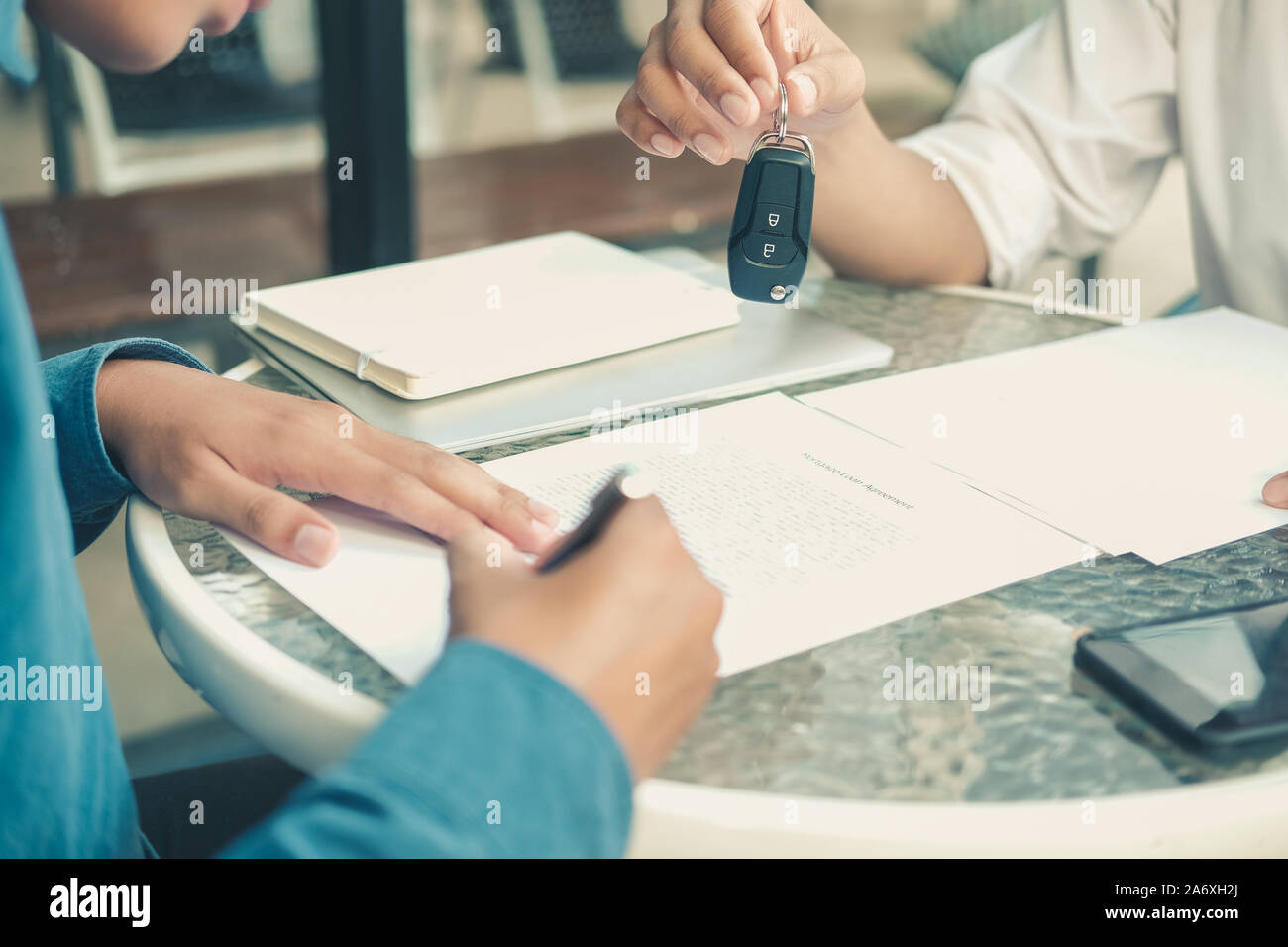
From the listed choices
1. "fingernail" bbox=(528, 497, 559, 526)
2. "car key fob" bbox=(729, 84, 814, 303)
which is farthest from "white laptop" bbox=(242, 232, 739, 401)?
"fingernail" bbox=(528, 497, 559, 526)

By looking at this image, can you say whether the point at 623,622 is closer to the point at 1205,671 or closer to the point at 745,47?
the point at 1205,671

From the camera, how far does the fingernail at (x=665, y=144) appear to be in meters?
0.80

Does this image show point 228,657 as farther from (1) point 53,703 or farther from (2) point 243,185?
(2) point 243,185

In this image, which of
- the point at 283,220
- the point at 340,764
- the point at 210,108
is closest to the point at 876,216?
the point at 340,764

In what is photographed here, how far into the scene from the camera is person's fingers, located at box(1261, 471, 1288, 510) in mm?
588

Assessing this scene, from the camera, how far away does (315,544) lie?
1.72 ft

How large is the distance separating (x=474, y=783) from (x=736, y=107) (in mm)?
510

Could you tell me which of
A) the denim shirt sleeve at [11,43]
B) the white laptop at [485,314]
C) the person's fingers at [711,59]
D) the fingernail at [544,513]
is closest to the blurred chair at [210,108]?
the white laptop at [485,314]

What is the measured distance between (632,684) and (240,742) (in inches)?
47.5

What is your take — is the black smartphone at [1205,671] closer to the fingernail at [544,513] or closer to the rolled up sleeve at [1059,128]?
the fingernail at [544,513]

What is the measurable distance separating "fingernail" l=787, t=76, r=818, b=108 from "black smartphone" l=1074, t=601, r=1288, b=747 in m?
0.43

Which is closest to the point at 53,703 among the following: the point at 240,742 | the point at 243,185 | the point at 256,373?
the point at 256,373

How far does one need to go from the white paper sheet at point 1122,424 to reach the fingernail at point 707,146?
18 cm
